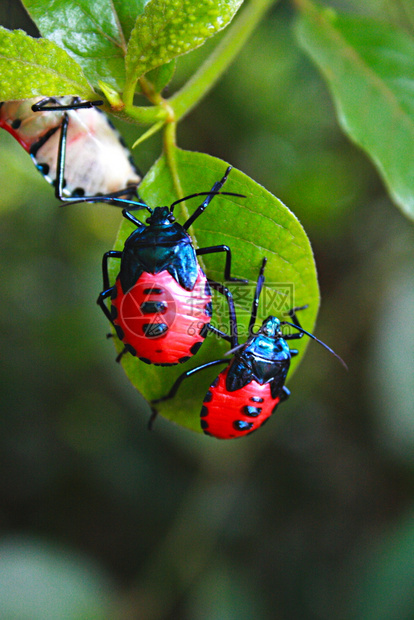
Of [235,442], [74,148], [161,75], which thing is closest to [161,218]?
[161,75]

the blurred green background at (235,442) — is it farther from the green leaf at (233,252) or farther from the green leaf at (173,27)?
the green leaf at (173,27)

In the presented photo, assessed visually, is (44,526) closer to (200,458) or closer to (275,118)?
(200,458)

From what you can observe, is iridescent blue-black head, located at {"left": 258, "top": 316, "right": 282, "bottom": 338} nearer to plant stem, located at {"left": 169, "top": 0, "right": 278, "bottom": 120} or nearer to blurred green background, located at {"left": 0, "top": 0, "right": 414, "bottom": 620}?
plant stem, located at {"left": 169, "top": 0, "right": 278, "bottom": 120}

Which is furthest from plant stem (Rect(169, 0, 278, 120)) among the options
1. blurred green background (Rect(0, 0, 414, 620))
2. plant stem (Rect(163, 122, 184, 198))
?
blurred green background (Rect(0, 0, 414, 620))

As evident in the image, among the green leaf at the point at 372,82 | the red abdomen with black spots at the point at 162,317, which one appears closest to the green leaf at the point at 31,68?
the red abdomen with black spots at the point at 162,317

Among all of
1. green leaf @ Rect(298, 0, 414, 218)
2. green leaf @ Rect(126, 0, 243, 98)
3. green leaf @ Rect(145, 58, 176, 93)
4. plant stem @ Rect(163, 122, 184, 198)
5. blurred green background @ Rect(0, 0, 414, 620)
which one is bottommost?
blurred green background @ Rect(0, 0, 414, 620)

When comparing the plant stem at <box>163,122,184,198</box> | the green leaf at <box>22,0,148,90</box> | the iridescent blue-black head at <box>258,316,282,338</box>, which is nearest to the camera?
the green leaf at <box>22,0,148,90</box>

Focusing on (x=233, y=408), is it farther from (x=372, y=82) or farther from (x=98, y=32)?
(x=372, y=82)
